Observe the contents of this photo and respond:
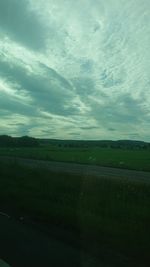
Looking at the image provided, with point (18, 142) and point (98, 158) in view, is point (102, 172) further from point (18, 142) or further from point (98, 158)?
point (18, 142)

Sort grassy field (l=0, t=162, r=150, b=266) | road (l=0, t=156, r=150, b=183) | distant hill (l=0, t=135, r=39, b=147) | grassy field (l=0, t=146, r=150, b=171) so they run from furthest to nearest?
distant hill (l=0, t=135, r=39, b=147) < grassy field (l=0, t=146, r=150, b=171) < road (l=0, t=156, r=150, b=183) < grassy field (l=0, t=162, r=150, b=266)

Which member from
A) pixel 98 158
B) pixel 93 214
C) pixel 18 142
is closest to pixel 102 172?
pixel 93 214

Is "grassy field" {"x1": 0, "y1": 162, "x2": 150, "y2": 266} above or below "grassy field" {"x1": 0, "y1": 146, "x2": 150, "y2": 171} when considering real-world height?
below

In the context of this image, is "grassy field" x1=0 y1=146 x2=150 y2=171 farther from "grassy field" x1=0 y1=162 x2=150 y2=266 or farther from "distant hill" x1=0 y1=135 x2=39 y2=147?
"distant hill" x1=0 y1=135 x2=39 y2=147

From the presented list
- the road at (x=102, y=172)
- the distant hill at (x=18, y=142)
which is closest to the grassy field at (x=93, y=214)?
the road at (x=102, y=172)

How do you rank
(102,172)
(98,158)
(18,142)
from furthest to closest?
(18,142)
(98,158)
(102,172)

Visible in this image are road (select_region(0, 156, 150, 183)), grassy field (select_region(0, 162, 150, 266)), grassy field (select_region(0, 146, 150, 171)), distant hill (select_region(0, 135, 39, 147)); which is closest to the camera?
grassy field (select_region(0, 162, 150, 266))

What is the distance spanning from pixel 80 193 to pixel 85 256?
316 inches

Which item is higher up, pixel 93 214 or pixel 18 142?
pixel 18 142

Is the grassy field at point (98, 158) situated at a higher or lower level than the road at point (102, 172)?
higher

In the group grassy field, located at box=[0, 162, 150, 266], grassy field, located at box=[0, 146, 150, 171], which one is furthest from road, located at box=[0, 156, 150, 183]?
grassy field, located at box=[0, 162, 150, 266]

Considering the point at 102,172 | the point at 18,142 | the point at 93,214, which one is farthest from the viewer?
the point at 18,142

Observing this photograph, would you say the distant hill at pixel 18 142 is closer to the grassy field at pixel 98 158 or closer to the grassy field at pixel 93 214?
the grassy field at pixel 98 158

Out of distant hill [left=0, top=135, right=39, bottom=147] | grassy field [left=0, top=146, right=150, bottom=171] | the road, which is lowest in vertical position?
the road
